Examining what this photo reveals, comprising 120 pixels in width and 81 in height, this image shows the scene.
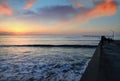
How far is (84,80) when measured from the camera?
205 inches

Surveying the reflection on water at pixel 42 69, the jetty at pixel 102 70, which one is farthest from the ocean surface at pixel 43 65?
the jetty at pixel 102 70

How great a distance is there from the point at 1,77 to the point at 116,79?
6.96 metres

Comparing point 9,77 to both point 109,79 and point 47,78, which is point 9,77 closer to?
point 47,78

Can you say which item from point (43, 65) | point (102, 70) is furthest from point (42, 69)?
point (102, 70)

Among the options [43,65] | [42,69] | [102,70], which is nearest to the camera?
[102,70]

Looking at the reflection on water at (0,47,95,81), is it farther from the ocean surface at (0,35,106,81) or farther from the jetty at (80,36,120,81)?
the jetty at (80,36,120,81)

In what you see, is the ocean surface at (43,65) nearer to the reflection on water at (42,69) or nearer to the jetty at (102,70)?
the reflection on water at (42,69)

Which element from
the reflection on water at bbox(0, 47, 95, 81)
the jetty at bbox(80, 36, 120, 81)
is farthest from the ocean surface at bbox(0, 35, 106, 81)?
the jetty at bbox(80, 36, 120, 81)

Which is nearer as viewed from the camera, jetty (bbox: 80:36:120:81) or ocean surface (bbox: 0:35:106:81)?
jetty (bbox: 80:36:120:81)

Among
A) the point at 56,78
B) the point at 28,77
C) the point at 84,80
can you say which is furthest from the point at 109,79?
the point at 28,77

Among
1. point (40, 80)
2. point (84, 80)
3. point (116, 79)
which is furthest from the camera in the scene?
point (40, 80)

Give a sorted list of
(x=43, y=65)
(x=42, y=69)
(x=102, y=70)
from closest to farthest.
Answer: (x=102, y=70)
(x=42, y=69)
(x=43, y=65)

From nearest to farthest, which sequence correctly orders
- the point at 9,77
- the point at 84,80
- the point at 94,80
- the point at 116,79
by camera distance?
1. the point at 94,80
2. the point at 84,80
3. the point at 116,79
4. the point at 9,77

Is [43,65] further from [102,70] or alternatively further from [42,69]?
[102,70]
